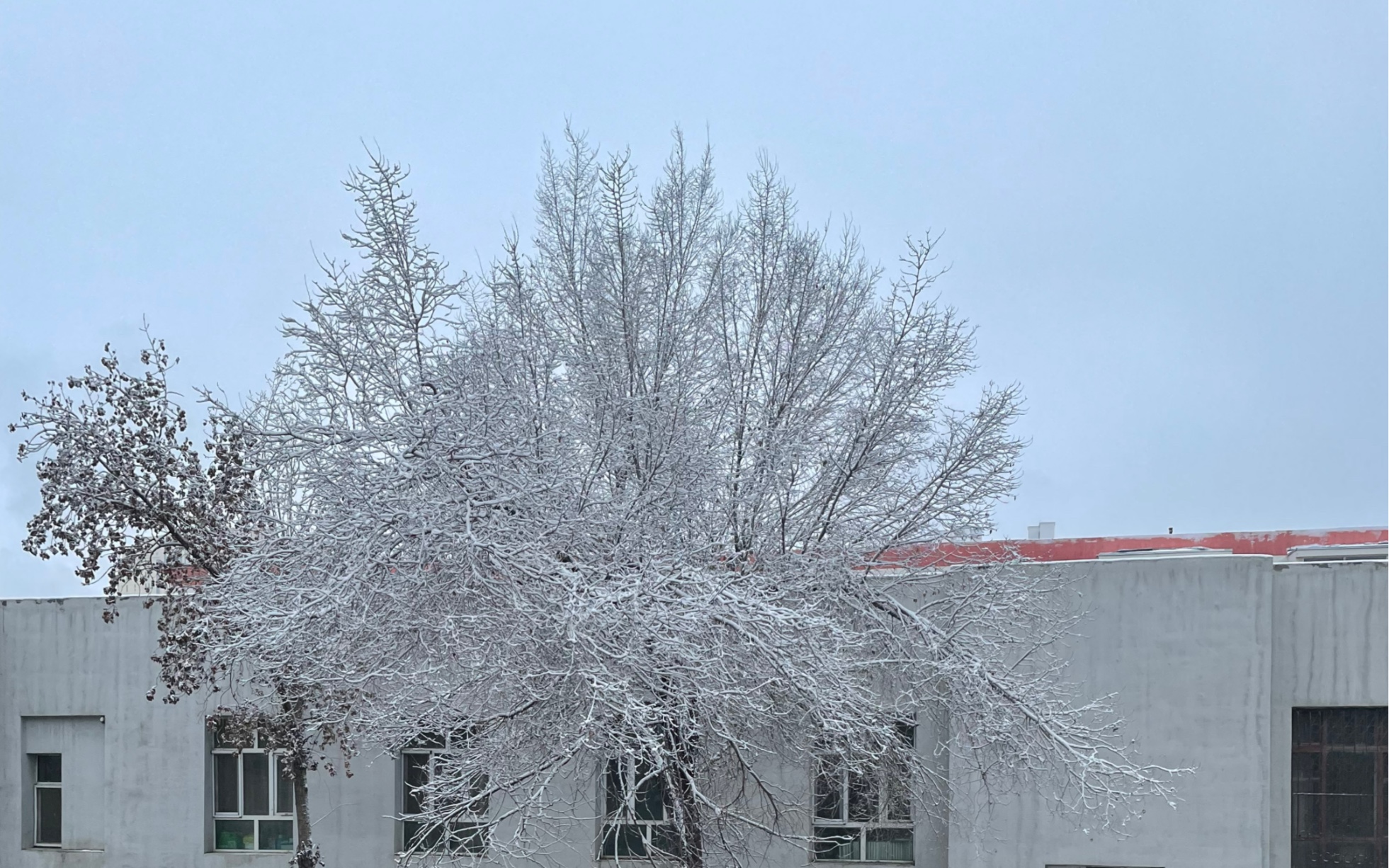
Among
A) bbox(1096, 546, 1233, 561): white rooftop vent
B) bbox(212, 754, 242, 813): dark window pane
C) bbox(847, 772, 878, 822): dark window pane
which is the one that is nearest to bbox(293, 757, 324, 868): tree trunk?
bbox(212, 754, 242, 813): dark window pane

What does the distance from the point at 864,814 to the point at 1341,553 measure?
601 cm

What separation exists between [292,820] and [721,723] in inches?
398

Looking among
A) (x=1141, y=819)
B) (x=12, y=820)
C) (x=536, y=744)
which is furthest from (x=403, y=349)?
(x=12, y=820)

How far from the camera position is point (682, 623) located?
9.74 meters

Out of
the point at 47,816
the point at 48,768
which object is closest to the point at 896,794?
the point at 48,768

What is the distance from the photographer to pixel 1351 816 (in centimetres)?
1450

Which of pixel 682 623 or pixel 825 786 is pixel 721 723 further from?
pixel 825 786

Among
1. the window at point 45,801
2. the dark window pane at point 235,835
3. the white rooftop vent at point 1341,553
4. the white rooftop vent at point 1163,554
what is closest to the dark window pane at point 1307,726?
the white rooftop vent at point 1163,554

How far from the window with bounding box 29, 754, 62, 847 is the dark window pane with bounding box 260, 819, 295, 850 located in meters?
3.37

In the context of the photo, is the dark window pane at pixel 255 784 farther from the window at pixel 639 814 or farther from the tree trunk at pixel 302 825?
the window at pixel 639 814

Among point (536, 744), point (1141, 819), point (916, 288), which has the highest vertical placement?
point (916, 288)

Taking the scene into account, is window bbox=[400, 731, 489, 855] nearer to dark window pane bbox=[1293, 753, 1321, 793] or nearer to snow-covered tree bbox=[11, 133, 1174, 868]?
snow-covered tree bbox=[11, 133, 1174, 868]

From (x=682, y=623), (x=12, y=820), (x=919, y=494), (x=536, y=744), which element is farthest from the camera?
(x=12, y=820)

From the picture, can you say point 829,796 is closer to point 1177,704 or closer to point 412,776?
point 1177,704
